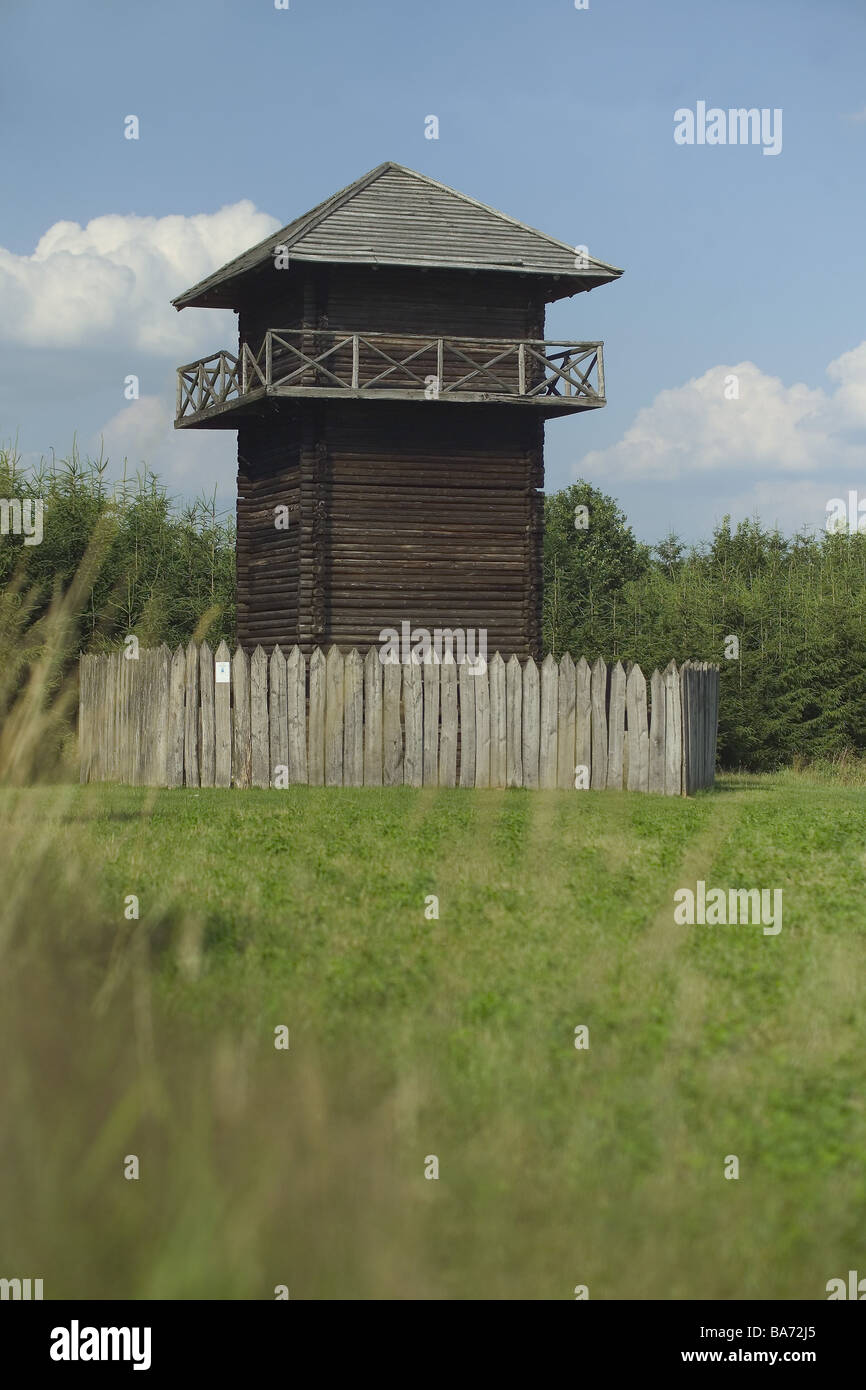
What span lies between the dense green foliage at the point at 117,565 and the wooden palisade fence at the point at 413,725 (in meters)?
1.35

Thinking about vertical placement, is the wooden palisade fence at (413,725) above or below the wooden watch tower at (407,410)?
below

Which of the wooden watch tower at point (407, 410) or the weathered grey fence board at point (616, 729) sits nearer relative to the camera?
the weathered grey fence board at point (616, 729)

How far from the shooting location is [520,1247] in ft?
Result: 13.0

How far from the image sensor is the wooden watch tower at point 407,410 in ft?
80.8

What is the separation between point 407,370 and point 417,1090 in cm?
1987

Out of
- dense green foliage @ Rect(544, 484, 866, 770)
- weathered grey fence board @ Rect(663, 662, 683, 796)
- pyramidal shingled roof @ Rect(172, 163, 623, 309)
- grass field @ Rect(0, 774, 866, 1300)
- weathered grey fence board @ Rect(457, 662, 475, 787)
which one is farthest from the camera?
dense green foliage @ Rect(544, 484, 866, 770)

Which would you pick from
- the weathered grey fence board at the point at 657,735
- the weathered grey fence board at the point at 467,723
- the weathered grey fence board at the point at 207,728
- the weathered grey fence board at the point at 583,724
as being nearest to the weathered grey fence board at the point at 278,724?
the weathered grey fence board at the point at 207,728

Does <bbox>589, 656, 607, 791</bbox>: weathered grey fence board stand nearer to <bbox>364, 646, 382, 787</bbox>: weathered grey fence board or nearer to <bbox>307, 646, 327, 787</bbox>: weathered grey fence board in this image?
<bbox>364, 646, 382, 787</bbox>: weathered grey fence board

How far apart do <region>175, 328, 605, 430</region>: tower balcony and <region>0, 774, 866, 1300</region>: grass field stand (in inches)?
599

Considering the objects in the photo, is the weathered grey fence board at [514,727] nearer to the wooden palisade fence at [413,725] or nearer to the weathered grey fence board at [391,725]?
the wooden palisade fence at [413,725]

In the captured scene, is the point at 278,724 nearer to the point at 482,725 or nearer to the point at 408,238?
the point at 482,725

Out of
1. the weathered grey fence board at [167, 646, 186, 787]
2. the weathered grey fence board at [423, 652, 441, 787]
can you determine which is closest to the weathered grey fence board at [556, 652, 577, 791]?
the weathered grey fence board at [423, 652, 441, 787]

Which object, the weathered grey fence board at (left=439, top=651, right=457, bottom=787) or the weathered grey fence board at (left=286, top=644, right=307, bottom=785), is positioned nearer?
the weathered grey fence board at (left=286, top=644, right=307, bottom=785)

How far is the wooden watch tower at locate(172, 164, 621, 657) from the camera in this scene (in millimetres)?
24641
